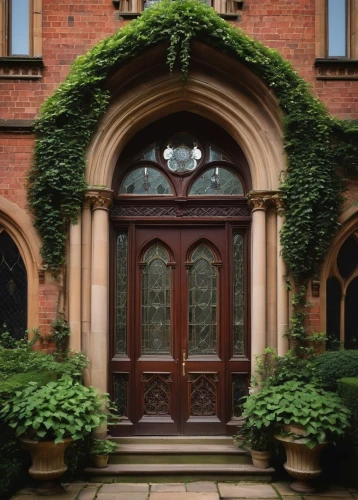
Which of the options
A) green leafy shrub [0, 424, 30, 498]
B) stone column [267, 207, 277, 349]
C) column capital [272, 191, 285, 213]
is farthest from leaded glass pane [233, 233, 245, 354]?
green leafy shrub [0, 424, 30, 498]

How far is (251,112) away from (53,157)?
102 inches

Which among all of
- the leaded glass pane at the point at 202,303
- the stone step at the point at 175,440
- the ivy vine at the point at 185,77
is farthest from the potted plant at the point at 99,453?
the ivy vine at the point at 185,77

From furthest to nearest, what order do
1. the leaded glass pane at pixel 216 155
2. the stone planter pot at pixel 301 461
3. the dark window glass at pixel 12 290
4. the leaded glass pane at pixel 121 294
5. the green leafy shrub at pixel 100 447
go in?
1. the leaded glass pane at pixel 216 155
2. the leaded glass pane at pixel 121 294
3. the dark window glass at pixel 12 290
4. the green leafy shrub at pixel 100 447
5. the stone planter pot at pixel 301 461

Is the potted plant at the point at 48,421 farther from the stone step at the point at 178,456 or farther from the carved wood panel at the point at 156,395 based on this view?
the carved wood panel at the point at 156,395

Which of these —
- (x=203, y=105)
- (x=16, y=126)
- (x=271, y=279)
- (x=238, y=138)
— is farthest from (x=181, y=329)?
(x=16, y=126)

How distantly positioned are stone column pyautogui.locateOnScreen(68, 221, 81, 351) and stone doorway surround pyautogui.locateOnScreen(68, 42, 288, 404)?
12 mm

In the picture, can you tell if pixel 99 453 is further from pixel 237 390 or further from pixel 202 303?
pixel 202 303

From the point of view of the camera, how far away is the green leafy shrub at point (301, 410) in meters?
5.61

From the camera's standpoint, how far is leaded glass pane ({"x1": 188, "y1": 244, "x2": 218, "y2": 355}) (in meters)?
7.22

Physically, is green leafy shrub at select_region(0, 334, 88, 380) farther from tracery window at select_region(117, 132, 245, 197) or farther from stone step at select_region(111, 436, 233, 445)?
tracery window at select_region(117, 132, 245, 197)

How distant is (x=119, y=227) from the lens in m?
7.29

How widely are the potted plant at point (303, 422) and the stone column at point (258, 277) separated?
0.82 meters

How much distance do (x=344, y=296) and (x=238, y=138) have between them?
2513 mm

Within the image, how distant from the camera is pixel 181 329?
7184mm
